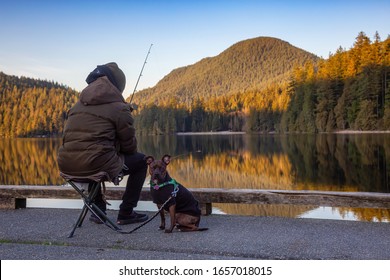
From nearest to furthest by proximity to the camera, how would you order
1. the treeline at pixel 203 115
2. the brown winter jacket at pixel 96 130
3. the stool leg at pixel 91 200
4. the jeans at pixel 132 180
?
the brown winter jacket at pixel 96 130
the stool leg at pixel 91 200
the jeans at pixel 132 180
the treeline at pixel 203 115

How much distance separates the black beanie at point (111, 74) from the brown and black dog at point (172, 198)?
3.86ft

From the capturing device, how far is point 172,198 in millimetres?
5203

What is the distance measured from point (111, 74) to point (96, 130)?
89 centimetres

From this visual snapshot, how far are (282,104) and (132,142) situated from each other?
4647 inches

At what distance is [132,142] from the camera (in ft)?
17.8

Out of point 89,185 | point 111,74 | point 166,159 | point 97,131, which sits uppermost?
point 111,74

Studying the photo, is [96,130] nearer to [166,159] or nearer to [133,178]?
[166,159]

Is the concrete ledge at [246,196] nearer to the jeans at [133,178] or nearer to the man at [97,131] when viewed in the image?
the jeans at [133,178]

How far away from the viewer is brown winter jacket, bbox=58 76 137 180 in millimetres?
5070

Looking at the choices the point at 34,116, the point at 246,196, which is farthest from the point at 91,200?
the point at 34,116

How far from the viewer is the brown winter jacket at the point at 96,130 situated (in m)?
5.07

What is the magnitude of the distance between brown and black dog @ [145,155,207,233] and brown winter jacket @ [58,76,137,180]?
535 millimetres

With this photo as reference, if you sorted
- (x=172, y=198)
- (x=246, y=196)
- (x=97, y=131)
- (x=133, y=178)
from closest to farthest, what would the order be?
(x=97, y=131)
(x=172, y=198)
(x=133, y=178)
(x=246, y=196)

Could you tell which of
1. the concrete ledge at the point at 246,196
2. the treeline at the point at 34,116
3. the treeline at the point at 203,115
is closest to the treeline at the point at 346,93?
the treeline at the point at 203,115
